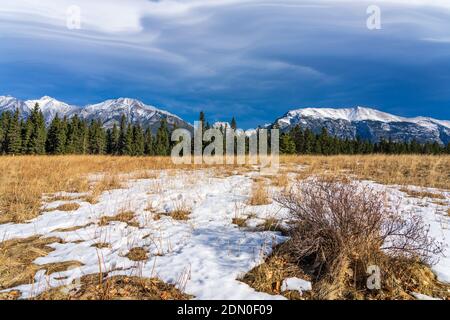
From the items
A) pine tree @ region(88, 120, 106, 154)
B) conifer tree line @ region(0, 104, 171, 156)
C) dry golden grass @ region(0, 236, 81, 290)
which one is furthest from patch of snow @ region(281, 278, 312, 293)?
pine tree @ region(88, 120, 106, 154)

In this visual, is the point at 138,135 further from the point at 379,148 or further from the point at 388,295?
the point at 388,295

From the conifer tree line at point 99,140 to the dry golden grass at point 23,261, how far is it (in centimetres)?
4739

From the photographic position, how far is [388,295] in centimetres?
335

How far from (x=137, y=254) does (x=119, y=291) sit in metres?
1.20

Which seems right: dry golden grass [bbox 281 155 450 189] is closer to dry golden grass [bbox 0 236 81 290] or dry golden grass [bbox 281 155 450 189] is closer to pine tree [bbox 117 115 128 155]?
dry golden grass [bbox 0 236 81 290]

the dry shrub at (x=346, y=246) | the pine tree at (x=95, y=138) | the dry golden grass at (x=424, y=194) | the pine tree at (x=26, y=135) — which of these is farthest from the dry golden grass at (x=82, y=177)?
the pine tree at (x=95, y=138)

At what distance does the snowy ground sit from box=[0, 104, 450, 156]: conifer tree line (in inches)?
1771

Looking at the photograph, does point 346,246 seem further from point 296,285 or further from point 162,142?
point 162,142

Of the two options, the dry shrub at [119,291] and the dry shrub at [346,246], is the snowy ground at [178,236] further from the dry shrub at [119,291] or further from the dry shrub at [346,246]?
the dry shrub at [346,246]

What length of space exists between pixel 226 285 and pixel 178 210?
329 centimetres

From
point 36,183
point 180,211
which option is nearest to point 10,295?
point 180,211

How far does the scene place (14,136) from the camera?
55.7 metres

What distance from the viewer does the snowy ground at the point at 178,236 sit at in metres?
3.77

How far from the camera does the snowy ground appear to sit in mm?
3766
